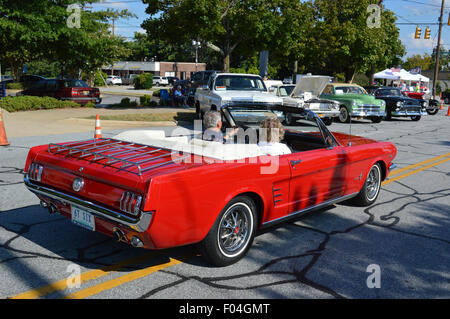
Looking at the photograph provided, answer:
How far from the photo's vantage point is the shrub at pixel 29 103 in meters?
18.8

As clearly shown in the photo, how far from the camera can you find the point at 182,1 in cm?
1900

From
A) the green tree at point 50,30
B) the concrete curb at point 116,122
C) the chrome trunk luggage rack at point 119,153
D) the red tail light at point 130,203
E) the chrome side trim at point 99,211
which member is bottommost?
the concrete curb at point 116,122

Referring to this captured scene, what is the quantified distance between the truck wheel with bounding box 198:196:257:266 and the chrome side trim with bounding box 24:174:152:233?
2.24 feet

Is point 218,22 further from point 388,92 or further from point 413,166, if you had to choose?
point 413,166

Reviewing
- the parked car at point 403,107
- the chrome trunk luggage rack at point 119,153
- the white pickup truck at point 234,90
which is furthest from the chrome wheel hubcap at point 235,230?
the parked car at point 403,107

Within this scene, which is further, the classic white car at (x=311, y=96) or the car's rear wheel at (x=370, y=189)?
the classic white car at (x=311, y=96)

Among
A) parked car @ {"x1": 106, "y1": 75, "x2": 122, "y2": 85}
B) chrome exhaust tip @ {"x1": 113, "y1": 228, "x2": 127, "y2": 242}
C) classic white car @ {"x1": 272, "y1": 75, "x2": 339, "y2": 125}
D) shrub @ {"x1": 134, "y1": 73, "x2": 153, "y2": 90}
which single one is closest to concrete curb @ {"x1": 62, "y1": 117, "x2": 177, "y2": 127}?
classic white car @ {"x1": 272, "y1": 75, "x2": 339, "y2": 125}

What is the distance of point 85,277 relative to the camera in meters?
3.63

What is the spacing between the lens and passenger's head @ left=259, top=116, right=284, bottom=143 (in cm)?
468

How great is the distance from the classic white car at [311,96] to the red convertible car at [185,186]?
9968 mm

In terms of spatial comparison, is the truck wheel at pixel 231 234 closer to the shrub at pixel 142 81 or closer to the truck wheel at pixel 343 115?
the truck wheel at pixel 343 115

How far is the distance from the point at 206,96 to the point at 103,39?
10.7 meters

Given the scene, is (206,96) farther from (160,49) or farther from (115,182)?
(160,49)

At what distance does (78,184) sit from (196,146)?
45.8 inches
